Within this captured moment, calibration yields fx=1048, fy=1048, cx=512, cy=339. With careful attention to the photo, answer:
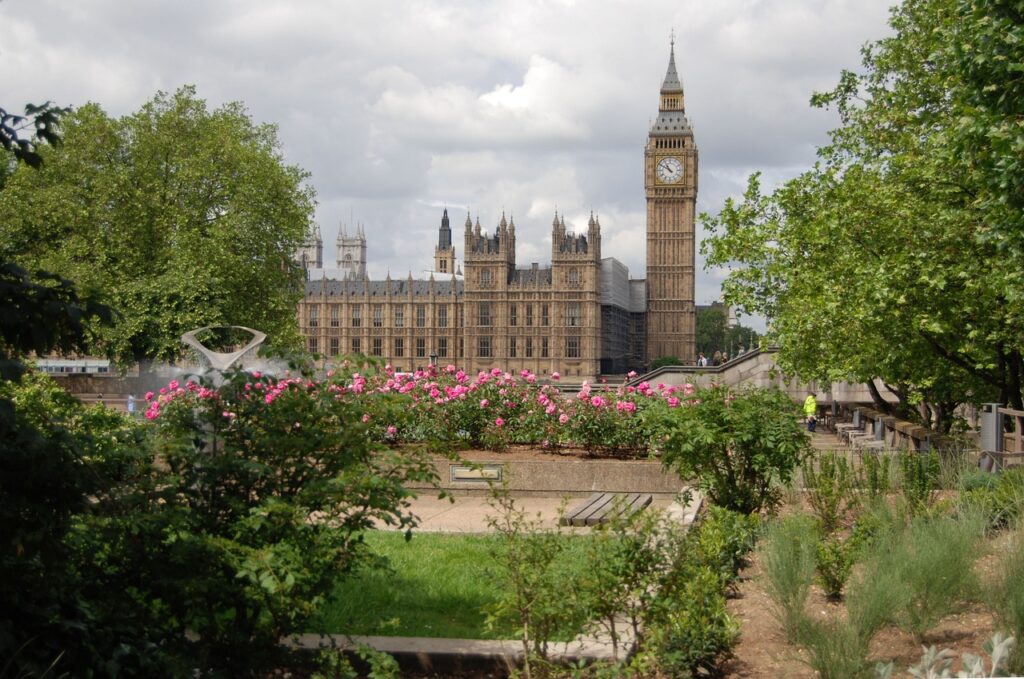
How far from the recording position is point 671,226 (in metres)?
113

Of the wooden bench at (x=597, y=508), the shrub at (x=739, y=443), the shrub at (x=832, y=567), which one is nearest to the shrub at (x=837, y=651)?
the shrub at (x=832, y=567)

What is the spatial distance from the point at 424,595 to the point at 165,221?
2778cm

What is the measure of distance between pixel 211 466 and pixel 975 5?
7676mm

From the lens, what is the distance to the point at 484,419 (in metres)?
14.2

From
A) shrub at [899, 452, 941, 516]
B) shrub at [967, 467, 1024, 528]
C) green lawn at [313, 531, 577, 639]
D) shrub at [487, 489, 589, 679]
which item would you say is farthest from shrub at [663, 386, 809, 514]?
shrub at [487, 489, 589, 679]

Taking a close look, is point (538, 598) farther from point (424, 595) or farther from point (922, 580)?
point (424, 595)

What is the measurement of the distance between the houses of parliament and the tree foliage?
80.0m

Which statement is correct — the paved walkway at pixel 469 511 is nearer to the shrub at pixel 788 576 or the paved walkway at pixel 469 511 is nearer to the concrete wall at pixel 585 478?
the concrete wall at pixel 585 478

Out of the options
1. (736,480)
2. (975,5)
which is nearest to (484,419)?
(736,480)

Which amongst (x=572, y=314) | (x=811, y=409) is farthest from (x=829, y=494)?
(x=572, y=314)

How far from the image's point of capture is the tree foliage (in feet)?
30.2

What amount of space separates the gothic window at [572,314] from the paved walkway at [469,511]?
301ft

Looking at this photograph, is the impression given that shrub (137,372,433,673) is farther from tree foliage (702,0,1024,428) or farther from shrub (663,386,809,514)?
tree foliage (702,0,1024,428)

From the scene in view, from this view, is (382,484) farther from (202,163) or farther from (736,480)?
(202,163)
